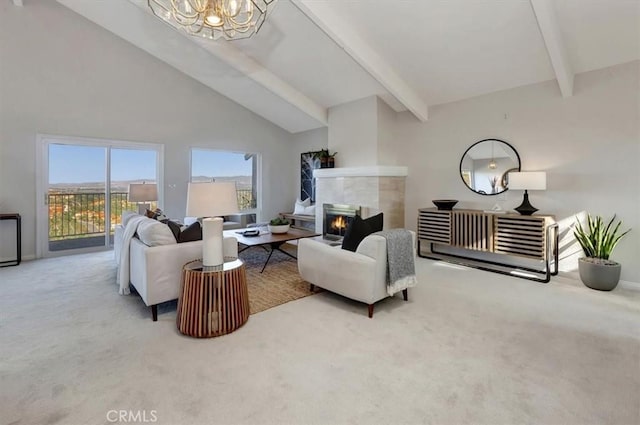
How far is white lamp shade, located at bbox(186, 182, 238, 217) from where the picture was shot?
240 cm

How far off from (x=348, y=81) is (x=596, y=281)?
4.30 metres

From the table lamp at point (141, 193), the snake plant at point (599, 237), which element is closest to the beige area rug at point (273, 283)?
the table lamp at point (141, 193)

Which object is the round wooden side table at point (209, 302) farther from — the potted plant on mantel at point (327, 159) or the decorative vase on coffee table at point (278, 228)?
the potted plant on mantel at point (327, 159)

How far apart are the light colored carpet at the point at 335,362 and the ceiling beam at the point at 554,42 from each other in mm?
2482

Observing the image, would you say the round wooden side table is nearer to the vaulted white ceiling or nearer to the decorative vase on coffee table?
the decorative vase on coffee table

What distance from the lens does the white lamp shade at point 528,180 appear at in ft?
12.5

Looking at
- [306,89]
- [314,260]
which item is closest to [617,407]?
[314,260]

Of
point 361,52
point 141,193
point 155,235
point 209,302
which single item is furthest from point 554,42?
point 141,193

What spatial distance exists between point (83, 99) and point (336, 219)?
4751mm

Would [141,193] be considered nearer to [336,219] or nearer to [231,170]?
[231,170]

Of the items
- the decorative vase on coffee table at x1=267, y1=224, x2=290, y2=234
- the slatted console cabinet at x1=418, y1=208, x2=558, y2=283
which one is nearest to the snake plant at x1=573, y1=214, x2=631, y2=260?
the slatted console cabinet at x1=418, y1=208, x2=558, y2=283

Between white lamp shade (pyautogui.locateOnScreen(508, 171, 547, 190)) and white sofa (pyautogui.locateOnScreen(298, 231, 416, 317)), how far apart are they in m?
2.35

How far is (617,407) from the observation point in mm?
1653

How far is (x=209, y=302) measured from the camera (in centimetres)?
237
